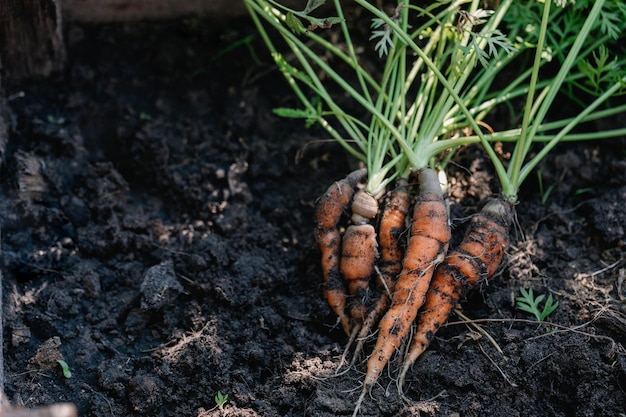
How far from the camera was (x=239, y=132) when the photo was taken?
2.75 meters

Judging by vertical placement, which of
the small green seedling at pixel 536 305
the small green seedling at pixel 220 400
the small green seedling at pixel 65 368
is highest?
the small green seedling at pixel 536 305

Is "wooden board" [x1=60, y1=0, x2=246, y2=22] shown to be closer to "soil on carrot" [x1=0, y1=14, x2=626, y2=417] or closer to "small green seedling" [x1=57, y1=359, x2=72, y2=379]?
"soil on carrot" [x1=0, y1=14, x2=626, y2=417]

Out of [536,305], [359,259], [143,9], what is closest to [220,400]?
[359,259]

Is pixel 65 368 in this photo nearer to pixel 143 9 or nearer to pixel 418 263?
pixel 418 263

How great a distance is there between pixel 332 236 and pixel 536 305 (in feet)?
2.16

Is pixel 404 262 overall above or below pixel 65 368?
above

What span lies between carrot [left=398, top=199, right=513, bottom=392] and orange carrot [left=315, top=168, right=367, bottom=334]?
271 millimetres

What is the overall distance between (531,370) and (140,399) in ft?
3.59

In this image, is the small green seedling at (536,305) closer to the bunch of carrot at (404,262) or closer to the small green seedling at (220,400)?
the bunch of carrot at (404,262)

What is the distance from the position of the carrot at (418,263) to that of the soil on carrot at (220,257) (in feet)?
0.30

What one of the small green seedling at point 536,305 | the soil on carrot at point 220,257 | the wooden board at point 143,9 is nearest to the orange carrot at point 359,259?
the soil on carrot at point 220,257

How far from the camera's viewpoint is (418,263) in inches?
86.4

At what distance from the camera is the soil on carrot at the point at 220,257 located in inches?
79.7

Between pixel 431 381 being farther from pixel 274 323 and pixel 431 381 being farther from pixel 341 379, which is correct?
pixel 274 323
